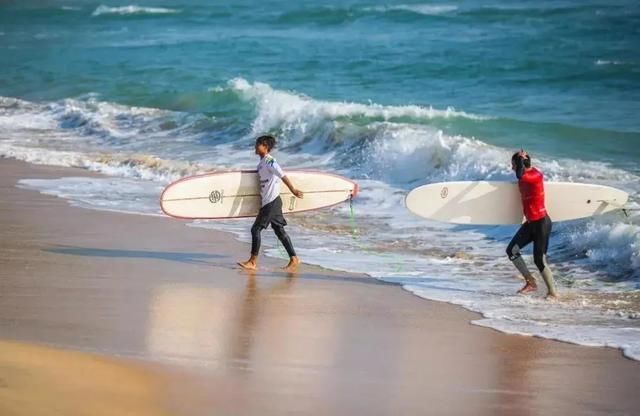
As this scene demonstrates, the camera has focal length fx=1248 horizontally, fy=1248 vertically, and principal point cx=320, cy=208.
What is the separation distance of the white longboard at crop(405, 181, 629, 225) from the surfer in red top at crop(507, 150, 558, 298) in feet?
2.57

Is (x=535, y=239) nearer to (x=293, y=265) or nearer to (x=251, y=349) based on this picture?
(x=293, y=265)

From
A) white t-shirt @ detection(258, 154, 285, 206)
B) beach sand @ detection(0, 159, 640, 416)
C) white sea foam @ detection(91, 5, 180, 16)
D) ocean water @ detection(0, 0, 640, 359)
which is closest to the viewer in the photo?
beach sand @ detection(0, 159, 640, 416)

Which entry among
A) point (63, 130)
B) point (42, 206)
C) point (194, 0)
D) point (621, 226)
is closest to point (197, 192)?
point (42, 206)

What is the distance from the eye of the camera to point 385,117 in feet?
73.1

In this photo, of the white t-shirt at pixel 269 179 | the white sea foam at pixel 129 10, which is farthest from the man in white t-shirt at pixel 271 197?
the white sea foam at pixel 129 10

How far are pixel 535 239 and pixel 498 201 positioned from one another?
1.04 m

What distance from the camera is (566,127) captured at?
21531 mm

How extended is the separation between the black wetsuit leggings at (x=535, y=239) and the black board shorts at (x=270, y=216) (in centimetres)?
224

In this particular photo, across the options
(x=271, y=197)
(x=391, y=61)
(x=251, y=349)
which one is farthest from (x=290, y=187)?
(x=391, y=61)

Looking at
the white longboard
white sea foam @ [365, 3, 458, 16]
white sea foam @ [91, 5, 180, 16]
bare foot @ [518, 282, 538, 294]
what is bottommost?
bare foot @ [518, 282, 538, 294]

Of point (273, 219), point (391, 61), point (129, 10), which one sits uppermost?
point (129, 10)

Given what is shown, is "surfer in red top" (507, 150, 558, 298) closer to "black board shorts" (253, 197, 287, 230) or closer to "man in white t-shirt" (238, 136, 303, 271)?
"man in white t-shirt" (238, 136, 303, 271)

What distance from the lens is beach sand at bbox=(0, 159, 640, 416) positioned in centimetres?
687

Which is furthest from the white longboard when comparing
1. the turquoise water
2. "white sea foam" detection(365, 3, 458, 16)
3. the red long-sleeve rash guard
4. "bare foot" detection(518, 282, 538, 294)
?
"white sea foam" detection(365, 3, 458, 16)
